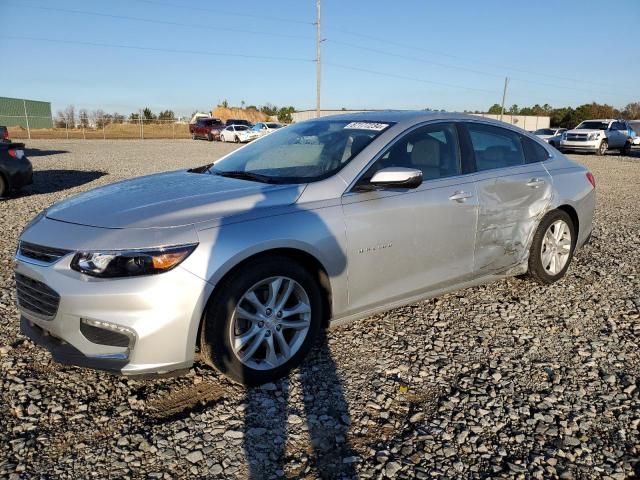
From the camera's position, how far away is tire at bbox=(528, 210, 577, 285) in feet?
15.1

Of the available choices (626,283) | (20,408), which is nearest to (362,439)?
(20,408)

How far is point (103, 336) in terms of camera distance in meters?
2.67

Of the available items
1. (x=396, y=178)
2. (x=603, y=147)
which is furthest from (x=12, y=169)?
(x=603, y=147)

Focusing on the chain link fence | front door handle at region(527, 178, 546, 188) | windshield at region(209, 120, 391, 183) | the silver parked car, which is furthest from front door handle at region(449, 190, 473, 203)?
the chain link fence

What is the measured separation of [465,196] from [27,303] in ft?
9.98

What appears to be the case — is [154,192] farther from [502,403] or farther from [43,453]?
[502,403]

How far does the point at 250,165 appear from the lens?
157 inches

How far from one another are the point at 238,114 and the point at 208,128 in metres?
37.1

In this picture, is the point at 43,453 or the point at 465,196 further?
the point at 465,196

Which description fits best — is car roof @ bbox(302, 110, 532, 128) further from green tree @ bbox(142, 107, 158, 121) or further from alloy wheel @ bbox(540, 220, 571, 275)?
green tree @ bbox(142, 107, 158, 121)

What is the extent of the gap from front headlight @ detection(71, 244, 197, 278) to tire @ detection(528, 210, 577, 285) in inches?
130

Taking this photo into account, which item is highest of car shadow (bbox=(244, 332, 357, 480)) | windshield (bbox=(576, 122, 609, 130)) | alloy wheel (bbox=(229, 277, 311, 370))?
windshield (bbox=(576, 122, 609, 130))

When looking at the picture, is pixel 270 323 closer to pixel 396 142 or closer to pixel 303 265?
pixel 303 265

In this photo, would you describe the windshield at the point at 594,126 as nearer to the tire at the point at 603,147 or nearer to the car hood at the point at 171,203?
the tire at the point at 603,147
